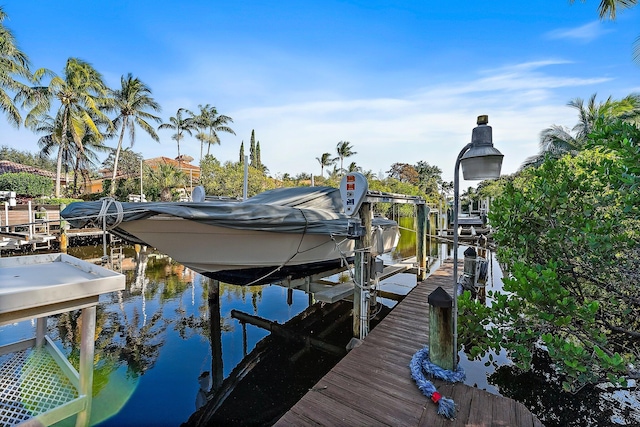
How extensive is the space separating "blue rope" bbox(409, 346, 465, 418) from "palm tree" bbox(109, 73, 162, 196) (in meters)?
28.8

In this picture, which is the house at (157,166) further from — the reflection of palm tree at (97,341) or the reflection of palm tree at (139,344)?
the reflection of palm tree at (139,344)

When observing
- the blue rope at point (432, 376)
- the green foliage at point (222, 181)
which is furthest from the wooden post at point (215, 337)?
the green foliage at point (222, 181)

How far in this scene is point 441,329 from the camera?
10.1 feet

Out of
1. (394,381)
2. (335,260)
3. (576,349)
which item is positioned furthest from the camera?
(335,260)

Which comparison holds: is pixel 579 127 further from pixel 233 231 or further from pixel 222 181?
pixel 222 181

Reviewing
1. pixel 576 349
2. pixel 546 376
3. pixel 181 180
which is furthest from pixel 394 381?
pixel 181 180

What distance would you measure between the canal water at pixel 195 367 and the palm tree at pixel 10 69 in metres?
16.1

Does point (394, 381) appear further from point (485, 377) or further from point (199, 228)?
point (199, 228)

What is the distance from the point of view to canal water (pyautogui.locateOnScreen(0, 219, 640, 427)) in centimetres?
383

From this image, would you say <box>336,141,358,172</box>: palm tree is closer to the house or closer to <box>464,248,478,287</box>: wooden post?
the house

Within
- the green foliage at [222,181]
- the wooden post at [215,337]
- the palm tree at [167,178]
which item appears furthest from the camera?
the palm tree at [167,178]

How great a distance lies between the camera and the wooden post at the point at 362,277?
195 inches

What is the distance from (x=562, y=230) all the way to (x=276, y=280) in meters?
4.36

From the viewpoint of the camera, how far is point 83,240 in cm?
1612
